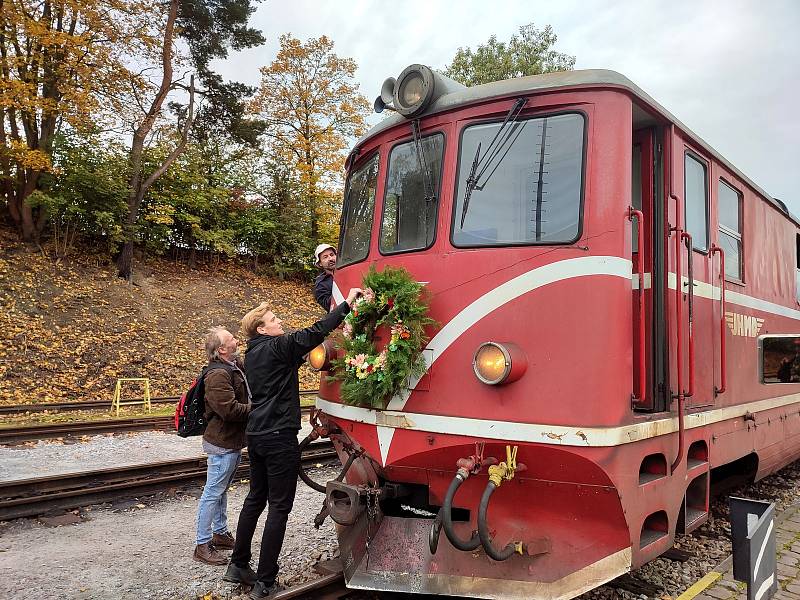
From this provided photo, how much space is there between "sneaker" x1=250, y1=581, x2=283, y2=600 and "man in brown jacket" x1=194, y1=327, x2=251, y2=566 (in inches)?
32.7

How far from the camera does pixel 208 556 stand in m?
4.83

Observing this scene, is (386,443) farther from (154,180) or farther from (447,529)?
(154,180)

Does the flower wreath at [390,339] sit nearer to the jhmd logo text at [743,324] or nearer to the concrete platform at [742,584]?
the concrete platform at [742,584]

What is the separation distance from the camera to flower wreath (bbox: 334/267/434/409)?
375cm

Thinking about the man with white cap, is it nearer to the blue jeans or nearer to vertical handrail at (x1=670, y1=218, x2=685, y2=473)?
the blue jeans

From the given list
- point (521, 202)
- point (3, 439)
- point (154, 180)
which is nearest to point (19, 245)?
point (154, 180)

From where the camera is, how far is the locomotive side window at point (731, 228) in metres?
5.27

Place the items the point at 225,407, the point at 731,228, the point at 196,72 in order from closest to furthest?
the point at 225,407
the point at 731,228
the point at 196,72

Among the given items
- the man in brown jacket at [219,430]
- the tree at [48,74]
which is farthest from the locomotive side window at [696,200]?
the tree at [48,74]

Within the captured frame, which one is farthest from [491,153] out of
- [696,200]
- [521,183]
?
[696,200]

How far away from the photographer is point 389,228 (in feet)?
14.6

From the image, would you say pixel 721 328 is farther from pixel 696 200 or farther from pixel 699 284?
pixel 696 200

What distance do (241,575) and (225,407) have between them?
121 centimetres

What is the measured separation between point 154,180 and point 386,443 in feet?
59.9
